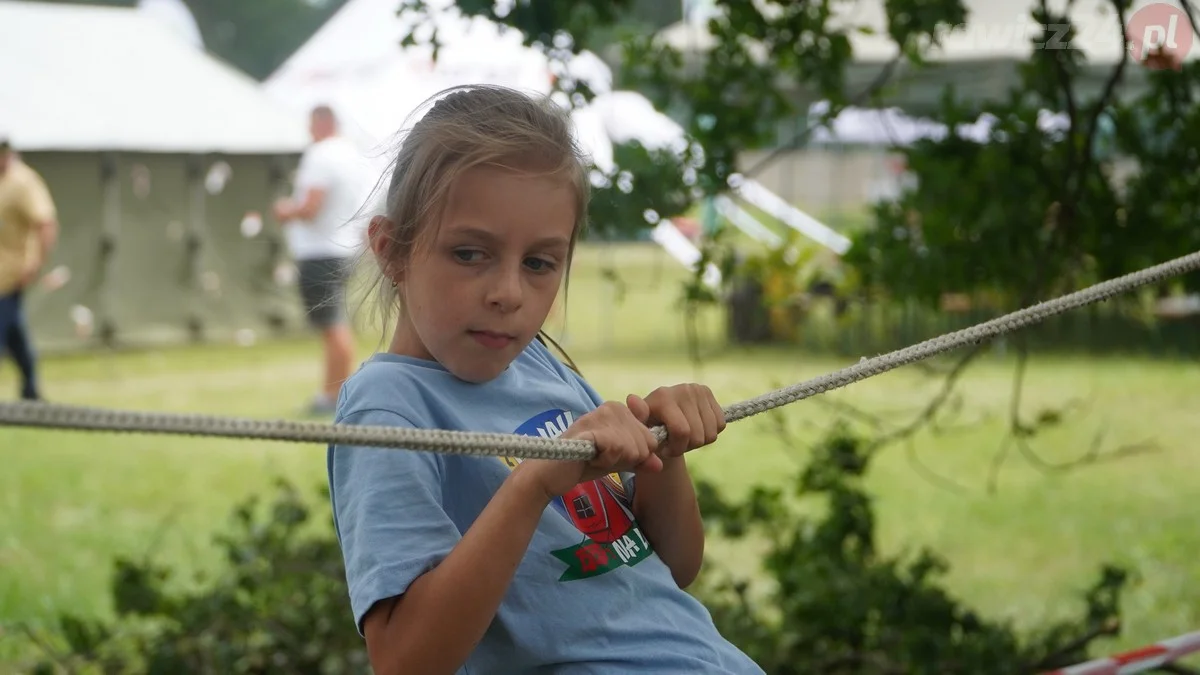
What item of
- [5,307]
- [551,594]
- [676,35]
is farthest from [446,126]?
[5,307]

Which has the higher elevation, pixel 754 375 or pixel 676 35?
pixel 676 35

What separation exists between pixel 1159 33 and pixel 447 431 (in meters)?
2.65

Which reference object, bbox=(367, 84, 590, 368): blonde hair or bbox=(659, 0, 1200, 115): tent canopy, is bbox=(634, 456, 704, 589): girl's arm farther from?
bbox=(659, 0, 1200, 115): tent canopy

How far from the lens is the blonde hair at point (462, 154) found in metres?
1.67

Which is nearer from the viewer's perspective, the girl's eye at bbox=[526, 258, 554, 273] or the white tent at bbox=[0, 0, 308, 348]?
the girl's eye at bbox=[526, 258, 554, 273]

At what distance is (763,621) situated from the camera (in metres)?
4.04

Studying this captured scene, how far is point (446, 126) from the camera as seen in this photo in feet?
5.62

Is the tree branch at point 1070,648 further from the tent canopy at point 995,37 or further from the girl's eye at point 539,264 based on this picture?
the girl's eye at point 539,264

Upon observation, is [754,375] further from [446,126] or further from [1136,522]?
[446,126]

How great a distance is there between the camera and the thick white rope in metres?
1.10

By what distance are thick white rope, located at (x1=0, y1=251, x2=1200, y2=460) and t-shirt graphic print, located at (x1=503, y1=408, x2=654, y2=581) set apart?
219 mm

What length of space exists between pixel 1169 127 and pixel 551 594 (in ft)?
8.63

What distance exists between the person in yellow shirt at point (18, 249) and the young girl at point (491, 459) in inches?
352

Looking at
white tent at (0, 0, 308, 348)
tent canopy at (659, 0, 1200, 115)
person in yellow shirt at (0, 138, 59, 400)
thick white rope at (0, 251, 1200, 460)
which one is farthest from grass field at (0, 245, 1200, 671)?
thick white rope at (0, 251, 1200, 460)
